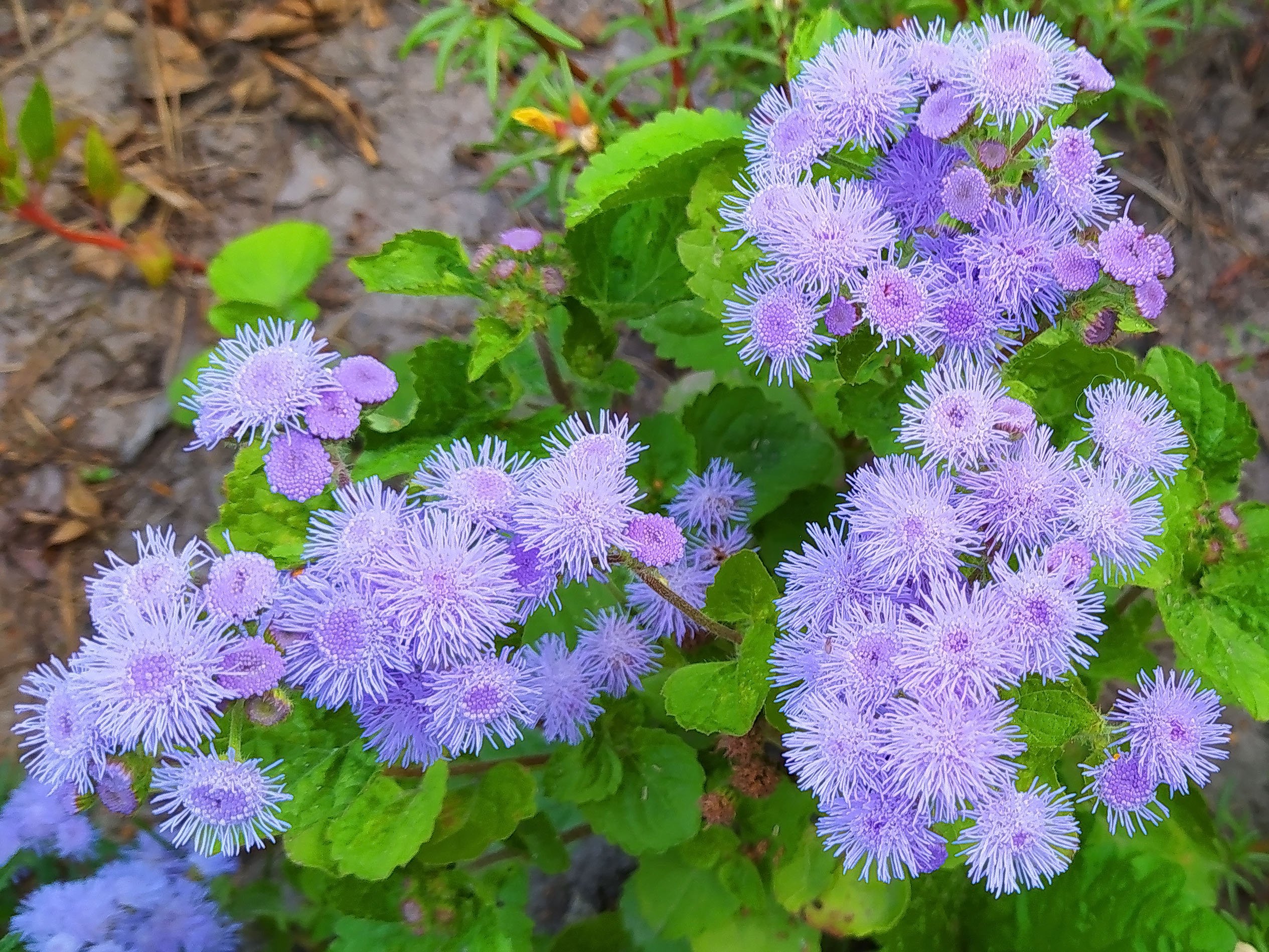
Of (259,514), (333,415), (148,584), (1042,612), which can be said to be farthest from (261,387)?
(1042,612)

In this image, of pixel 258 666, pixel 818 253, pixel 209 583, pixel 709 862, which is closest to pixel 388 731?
pixel 258 666

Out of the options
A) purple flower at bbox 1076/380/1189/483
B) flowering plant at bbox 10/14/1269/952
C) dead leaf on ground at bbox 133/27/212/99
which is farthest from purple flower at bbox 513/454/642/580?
dead leaf on ground at bbox 133/27/212/99

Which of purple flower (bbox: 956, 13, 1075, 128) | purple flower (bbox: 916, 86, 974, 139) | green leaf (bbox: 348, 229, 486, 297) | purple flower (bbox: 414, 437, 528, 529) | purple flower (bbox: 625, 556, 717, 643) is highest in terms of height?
purple flower (bbox: 956, 13, 1075, 128)

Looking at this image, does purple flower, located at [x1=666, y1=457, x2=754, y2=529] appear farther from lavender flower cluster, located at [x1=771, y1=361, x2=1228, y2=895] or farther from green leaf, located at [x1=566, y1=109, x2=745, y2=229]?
green leaf, located at [x1=566, y1=109, x2=745, y2=229]

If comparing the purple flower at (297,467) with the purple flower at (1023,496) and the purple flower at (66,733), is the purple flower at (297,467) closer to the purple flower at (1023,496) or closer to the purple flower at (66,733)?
the purple flower at (66,733)

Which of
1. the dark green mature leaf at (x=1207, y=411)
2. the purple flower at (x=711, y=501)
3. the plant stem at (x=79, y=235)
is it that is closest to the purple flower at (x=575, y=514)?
the purple flower at (x=711, y=501)
